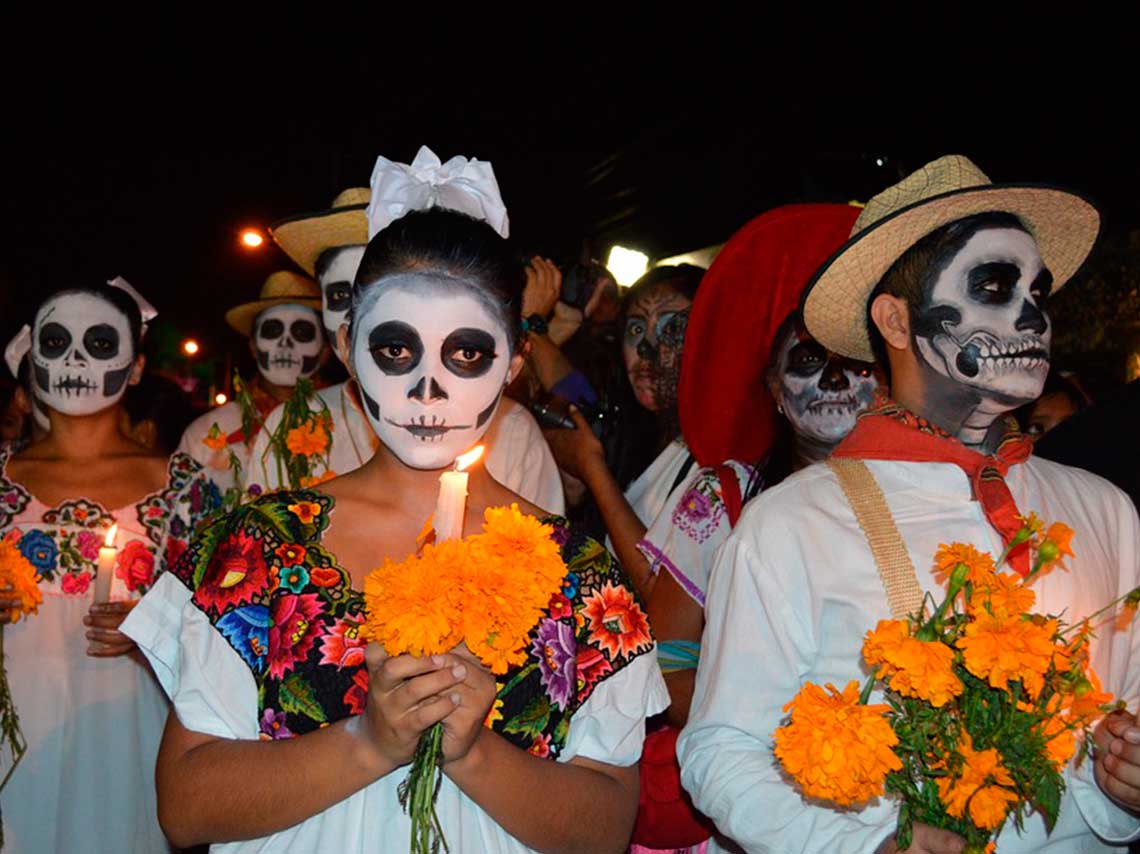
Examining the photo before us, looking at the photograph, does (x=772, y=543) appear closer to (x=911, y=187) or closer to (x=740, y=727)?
(x=740, y=727)

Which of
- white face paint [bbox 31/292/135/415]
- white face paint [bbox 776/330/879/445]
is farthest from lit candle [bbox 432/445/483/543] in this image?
white face paint [bbox 31/292/135/415]

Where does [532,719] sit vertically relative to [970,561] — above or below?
below

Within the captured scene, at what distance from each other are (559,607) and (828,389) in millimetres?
1182

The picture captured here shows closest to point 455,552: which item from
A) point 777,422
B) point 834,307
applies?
point 834,307

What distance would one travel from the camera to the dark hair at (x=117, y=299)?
4.41 meters

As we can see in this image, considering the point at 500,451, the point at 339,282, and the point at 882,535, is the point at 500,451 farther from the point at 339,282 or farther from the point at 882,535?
the point at 882,535

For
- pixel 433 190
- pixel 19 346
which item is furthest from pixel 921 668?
pixel 19 346

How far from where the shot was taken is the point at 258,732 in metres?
2.23

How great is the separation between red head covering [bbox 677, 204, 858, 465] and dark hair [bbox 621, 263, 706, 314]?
1092 mm

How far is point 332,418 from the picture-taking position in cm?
436

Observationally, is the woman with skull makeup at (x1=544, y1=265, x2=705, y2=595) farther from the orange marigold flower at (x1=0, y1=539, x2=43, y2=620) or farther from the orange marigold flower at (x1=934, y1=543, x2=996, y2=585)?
the orange marigold flower at (x1=934, y1=543, x2=996, y2=585)

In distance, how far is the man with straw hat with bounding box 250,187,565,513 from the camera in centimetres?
411

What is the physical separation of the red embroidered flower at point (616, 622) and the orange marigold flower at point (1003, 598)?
26.9 inches

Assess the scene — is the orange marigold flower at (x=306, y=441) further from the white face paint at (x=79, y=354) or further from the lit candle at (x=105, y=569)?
the white face paint at (x=79, y=354)
